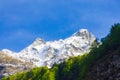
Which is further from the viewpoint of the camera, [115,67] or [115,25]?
[115,25]

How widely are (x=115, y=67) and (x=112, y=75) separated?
5.46 ft

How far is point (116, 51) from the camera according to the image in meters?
75.9

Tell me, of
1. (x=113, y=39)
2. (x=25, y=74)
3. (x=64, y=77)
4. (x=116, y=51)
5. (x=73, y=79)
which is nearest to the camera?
(x=116, y=51)

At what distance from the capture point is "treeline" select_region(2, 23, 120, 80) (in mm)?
83938

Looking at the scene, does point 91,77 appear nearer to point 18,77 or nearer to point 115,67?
point 115,67

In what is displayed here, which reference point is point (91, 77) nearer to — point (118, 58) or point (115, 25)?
point (118, 58)

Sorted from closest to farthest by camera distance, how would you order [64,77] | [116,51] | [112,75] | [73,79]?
[112,75], [116,51], [73,79], [64,77]

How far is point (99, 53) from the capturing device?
86.2 m

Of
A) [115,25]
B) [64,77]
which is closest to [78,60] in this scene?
[64,77]

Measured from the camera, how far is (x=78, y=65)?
489 ft

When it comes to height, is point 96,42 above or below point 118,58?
above

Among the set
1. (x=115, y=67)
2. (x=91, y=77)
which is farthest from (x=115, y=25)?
(x=115, y=67)

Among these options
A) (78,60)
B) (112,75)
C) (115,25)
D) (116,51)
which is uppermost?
(78,60)

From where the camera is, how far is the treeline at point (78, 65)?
8394cm
